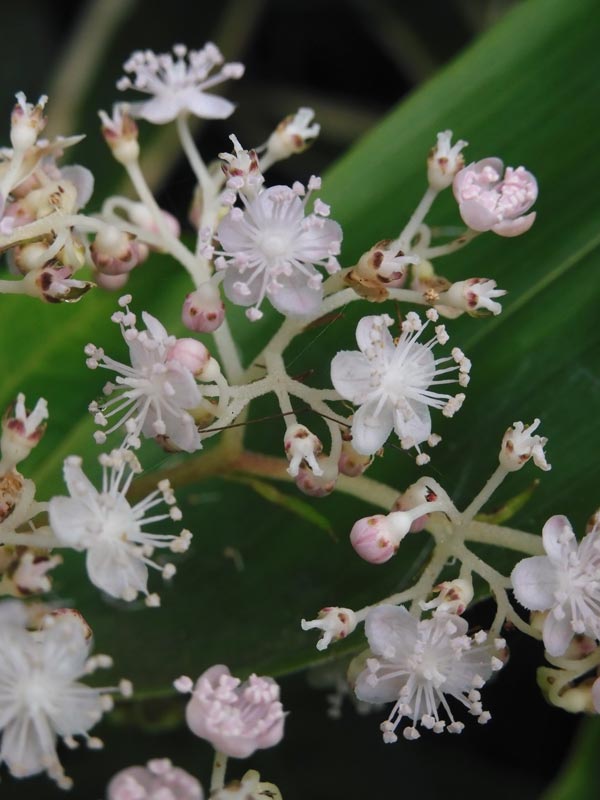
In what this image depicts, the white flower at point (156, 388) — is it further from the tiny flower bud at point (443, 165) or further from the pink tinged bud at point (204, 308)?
the tiny flower bud at point (443, 165)

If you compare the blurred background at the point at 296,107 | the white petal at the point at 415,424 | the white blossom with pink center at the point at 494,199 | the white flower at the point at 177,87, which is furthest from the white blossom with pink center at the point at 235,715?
the white flower at the point at 177,87

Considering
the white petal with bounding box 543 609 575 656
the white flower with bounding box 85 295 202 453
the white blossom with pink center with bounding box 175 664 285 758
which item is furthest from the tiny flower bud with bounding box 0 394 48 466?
the white petal with bounding box 543 609 575 656

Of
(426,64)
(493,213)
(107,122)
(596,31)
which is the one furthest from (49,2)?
(493,213)

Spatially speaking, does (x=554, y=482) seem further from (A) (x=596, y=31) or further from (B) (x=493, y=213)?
(A) (x=596, y=31)

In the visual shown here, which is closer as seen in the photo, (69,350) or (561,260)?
(561,260)

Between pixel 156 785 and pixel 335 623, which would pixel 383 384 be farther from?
pixel 156 785

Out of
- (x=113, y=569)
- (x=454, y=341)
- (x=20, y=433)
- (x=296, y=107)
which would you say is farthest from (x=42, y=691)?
(x=296, y=107)

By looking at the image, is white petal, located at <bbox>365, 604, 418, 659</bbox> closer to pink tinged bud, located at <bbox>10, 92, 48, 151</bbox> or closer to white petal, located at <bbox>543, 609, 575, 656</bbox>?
white petal, located at <bbox>543, 609, 575, 656</bbox>
